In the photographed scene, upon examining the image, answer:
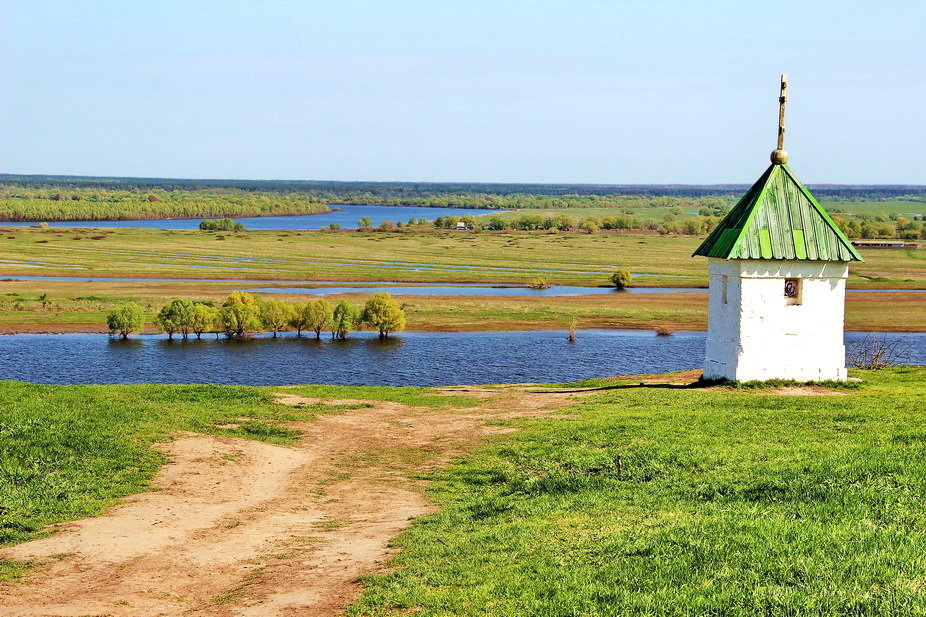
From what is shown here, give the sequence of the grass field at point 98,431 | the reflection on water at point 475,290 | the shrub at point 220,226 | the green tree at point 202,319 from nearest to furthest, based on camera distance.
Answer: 1. the grass field at point 98,431
2. the green tree at point 202,319
3. the reflection on water at point 475,290
4. the shrub at point 220,226

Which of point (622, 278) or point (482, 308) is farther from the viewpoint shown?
point (622, 278)

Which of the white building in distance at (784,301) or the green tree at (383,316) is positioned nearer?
the white building in distance at (784,301)

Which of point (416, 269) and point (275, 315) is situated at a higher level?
point (416, 269)

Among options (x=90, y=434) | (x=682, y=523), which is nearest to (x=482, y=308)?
(x=90, y=434)

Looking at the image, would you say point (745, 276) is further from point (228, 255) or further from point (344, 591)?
point (228, 255)

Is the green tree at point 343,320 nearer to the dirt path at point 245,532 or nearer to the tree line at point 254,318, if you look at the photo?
the tree line at point 254,318

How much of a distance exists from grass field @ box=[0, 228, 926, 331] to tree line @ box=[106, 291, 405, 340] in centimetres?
467

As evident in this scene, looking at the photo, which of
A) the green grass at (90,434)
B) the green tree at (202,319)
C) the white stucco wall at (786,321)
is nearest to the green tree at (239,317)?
the green tree at (202,319)

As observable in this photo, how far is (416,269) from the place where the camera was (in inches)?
4456

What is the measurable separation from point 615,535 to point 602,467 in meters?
5.20

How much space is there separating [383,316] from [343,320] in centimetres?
297

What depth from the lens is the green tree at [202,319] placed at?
67.7m

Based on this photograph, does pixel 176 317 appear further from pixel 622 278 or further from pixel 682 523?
pixel 682 523

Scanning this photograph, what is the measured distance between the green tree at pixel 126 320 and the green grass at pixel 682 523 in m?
51.9
